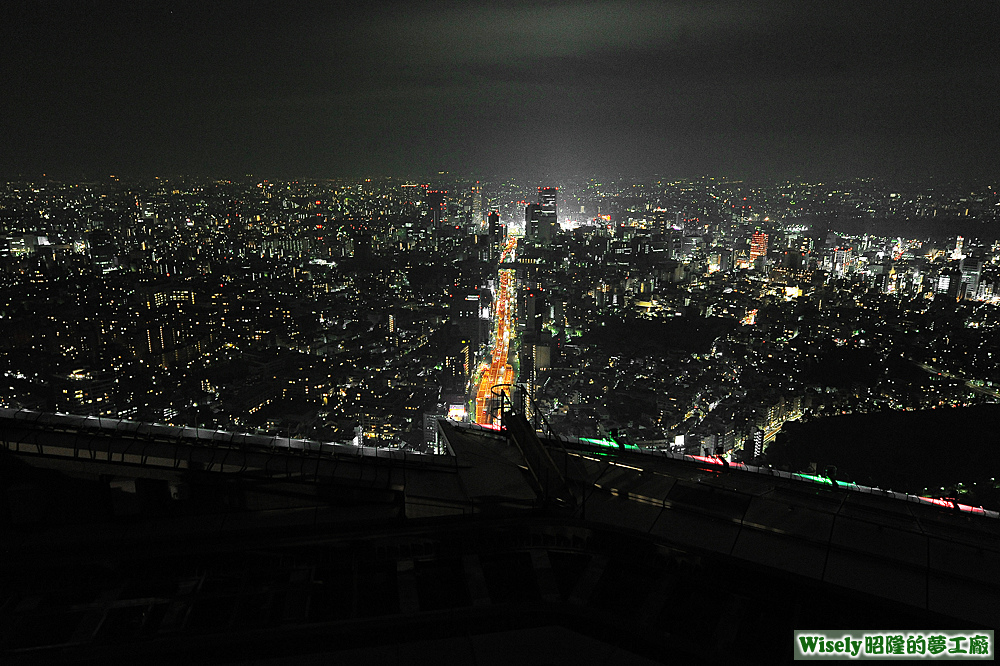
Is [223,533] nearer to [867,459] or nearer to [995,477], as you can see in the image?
[867,459]

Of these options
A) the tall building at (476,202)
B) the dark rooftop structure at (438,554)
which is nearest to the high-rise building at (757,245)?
the tall building at (476,202)

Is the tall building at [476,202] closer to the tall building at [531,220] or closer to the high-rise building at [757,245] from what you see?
the tall building at [531,220]

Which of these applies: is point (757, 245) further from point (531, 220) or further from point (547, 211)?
point (531, 220)

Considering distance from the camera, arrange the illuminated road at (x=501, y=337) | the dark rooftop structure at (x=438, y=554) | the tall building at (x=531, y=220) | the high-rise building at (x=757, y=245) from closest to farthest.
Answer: the dark rooftop structure at (x=438, y=554), the illuminated road at (x=501, y=337), the high-rise building at (x=757, y=245), the tall building at (x=531, y=220)

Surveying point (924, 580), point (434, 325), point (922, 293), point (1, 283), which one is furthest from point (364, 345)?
point (922, 293)

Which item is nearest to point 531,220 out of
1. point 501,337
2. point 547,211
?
point 547,211

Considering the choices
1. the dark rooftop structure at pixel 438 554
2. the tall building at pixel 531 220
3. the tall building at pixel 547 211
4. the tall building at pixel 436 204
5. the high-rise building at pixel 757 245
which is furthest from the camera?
the tall building at pixel 436 204

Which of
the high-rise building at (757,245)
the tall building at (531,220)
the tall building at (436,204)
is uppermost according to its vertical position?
the tall building at (436,204)

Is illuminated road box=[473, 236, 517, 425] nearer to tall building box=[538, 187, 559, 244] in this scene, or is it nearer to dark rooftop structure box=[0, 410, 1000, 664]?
A: tall building box=[538, 187, 559, 244]
